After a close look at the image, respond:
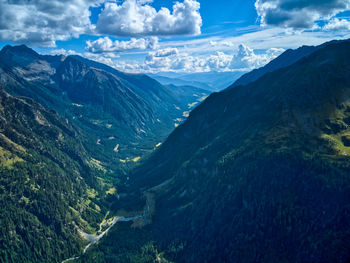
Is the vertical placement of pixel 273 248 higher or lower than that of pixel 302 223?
lower

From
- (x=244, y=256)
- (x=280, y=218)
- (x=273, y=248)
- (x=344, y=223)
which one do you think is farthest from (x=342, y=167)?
(x=244, y=256)

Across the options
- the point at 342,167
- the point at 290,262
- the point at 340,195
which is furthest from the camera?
the point at 342,167

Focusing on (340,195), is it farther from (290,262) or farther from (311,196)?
(290,262)

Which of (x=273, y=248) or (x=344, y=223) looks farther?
(x=273, y=248)

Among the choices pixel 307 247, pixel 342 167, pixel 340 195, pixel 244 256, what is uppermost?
pixel 342 167

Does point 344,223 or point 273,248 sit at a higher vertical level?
point 344,223

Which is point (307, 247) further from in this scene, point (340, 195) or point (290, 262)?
point (340, 195)

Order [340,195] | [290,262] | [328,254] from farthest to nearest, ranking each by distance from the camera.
Result: [340,195] → [290,262] → [328,254]

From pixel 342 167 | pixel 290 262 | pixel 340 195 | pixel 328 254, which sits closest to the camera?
pixel 328 254

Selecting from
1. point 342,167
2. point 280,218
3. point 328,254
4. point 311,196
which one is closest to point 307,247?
point 328,254
